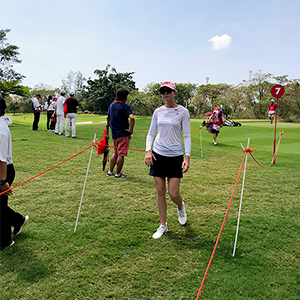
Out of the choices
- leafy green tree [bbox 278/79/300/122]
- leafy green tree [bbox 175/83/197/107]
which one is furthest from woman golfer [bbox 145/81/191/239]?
leafy green tree [bbox 175/83/197/107]

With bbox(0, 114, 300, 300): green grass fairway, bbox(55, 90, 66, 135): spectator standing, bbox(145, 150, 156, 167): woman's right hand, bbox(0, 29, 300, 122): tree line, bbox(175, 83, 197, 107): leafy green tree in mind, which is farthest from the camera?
bbox(175, 83, 197, 107): leafy green tree

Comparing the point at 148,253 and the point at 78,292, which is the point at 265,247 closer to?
the point at 148,253

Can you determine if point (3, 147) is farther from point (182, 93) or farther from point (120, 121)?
point (182, 93)

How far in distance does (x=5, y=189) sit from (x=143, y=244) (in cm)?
182

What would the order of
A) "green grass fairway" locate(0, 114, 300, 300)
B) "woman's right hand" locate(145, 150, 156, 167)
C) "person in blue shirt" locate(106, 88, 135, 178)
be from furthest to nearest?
"person in blue shirt" locate(106, 88, 135, 178) → "woman's right hand" locate(145, 150, 156, 167) → "green grass fairway" locate(0, 114, 300, 300)

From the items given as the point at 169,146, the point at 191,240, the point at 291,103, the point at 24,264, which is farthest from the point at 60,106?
the point at 291,103

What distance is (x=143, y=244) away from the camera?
11.1 feet

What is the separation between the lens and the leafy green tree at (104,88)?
5485 cm

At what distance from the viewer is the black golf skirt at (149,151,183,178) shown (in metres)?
3.49

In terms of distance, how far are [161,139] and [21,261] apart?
2209 mm

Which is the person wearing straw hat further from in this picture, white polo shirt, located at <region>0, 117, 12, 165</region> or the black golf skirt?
the black golf skirt

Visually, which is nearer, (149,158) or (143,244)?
(143,244)

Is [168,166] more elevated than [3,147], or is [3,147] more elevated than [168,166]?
[3,147]

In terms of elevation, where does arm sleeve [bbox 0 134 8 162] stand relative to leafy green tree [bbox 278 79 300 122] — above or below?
below
